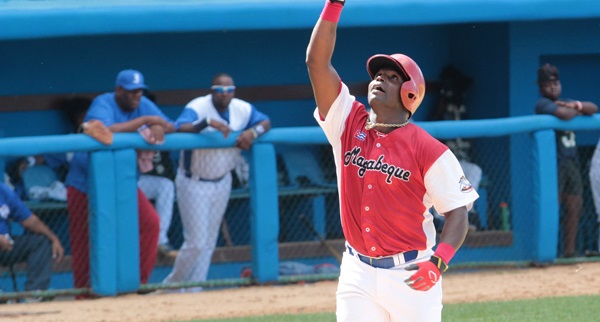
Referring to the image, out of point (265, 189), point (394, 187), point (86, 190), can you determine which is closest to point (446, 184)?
point (394, 187)

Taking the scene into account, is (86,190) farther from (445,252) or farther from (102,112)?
(445,252)

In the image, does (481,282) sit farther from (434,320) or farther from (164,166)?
(434,320)

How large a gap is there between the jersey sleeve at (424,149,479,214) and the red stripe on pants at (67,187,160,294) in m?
4.39

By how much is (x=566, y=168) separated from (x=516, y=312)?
7.60ft

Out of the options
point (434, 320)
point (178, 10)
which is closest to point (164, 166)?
point (178, 10)

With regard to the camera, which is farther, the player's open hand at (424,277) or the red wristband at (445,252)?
the red wristband at (445,252)

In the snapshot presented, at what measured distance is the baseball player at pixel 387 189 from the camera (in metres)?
4.36

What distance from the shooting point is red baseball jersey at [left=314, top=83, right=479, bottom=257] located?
4367 millimetres

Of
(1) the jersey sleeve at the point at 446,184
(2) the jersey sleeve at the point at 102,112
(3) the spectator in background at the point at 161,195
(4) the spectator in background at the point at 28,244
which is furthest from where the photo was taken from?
(3) the spectator in background at the point at 161,195

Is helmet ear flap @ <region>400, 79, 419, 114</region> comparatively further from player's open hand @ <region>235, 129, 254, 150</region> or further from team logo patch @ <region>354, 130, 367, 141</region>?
player's open hand @ <region>235, 129, 254, 150</region>

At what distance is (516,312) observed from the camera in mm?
→ 7371

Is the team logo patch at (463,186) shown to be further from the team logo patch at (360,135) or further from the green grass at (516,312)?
the green grass at (516,312)

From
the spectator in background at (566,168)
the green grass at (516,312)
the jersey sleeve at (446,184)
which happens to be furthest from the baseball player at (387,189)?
the spectator in background at (566,168)

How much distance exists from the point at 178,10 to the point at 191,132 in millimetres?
1177
